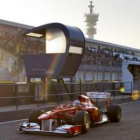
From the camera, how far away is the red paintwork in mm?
9766

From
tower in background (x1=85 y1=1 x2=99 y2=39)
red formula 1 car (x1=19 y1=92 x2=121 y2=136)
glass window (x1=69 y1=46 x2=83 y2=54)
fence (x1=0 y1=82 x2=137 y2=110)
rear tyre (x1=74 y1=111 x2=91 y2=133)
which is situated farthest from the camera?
tower in background (x1=85 y1=1 x2=99 y2=39)

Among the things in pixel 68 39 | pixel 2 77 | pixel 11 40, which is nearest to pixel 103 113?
pixel 68 39

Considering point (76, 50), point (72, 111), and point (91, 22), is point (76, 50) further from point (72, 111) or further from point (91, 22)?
point (91, 22)

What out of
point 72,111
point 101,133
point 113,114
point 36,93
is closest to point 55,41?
point 36,93

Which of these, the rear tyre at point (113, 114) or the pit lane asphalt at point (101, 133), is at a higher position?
the rear tyre at point (113, 114)

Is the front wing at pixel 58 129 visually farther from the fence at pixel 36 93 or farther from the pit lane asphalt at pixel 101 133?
the fence at pixel 36 93

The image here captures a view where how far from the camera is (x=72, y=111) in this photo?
34.1 feet

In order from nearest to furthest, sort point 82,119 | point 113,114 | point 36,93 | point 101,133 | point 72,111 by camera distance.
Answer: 1. point 82,119
2. point 101,133
3. point 72,111
4. point 113,114
5. point 36,93

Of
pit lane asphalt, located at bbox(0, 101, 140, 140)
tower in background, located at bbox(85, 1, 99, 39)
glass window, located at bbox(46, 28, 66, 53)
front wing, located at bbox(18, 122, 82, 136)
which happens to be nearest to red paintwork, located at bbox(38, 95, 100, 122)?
front wing, located at bbox(18, 122, 82, 136)

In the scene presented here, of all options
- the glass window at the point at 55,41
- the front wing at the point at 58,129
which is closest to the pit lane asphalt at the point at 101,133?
the front wing at the point at 58,129

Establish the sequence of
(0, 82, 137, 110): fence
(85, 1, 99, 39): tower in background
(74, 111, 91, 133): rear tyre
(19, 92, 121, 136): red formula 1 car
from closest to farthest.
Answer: (19, 92, 121, 136): red formula 1 car, (74, 111, 91, 133): rear tyre, (0, 82, 137, 110): fence, (85, 1, 99, 39): tower in background

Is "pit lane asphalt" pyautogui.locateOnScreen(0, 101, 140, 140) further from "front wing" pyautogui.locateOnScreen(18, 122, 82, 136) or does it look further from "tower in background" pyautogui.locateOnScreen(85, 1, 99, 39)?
"tower in background" pyautogui.locateOnScreen(85, 1, 99, 39)

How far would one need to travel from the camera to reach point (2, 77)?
27.1 m

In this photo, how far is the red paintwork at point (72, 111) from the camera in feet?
32.0
